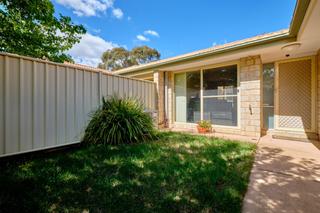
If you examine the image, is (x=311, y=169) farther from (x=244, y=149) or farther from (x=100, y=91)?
(x=100, y=91)

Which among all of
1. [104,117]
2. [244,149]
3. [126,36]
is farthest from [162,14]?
[244,149]

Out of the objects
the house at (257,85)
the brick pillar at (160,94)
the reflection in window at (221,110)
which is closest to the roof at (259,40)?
the house at (257,85)

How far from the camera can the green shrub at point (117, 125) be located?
3.60m

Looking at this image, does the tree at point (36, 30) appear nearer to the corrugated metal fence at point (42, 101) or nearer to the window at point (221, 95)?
the corrugated metal fence at point (42, 101)

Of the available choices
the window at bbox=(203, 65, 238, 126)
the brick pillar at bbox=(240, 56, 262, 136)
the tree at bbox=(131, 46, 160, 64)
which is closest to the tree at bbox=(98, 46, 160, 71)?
the tree at bbox=(131, 46, 160, 64)

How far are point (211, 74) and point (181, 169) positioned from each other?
12.9ft

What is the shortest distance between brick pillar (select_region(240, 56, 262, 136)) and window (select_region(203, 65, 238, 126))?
0.25m

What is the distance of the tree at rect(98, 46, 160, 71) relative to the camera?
2156 centimetres

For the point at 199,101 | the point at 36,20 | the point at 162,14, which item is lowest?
the point at 199,101

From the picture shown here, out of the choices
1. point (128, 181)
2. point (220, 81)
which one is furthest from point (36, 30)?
point (220, 81)

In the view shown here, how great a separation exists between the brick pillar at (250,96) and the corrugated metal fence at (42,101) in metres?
3.99

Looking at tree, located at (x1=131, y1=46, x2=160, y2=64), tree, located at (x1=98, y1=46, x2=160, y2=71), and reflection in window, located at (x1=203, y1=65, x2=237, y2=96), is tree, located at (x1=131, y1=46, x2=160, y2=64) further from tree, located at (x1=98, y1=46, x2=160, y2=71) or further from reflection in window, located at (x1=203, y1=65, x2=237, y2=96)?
reflection in window, located at (x1=203, y1=65, x2=237, y2=96)

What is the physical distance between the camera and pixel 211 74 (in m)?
5.34

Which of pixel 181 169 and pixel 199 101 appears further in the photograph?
pixel 199 101
